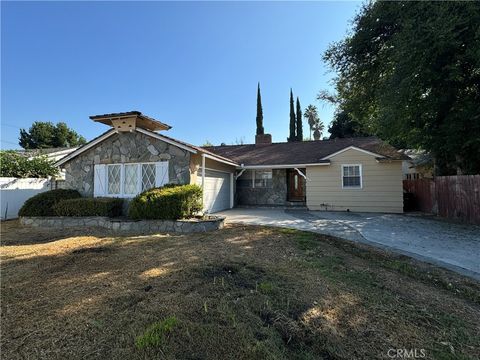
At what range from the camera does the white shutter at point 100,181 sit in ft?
38.7

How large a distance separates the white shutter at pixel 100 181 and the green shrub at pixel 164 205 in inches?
127

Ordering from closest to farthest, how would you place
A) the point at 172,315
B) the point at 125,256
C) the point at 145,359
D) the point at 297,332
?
the point at 145,359
the point at 297,332
the point at 172,315
the point at 125,256

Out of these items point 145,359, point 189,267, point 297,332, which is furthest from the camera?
point 189,267

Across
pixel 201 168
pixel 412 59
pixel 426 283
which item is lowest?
pixel 426 283

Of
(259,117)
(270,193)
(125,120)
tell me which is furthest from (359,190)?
(259,117)

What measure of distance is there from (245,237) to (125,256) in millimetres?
3107

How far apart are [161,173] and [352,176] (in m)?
9.23

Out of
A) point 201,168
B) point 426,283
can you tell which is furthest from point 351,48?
point 426,283

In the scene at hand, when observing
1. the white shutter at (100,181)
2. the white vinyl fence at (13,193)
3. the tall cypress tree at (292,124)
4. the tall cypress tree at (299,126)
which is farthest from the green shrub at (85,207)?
the tall cypress tree at (299,126)

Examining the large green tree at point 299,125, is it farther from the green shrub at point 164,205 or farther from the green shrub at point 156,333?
the green shrub at point 156,333

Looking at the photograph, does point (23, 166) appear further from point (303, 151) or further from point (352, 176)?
point (352, 176)

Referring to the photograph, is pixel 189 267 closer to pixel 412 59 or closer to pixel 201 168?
pixel 201 168

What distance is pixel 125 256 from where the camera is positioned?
229 inches

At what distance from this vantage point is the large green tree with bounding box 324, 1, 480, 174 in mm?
8703
